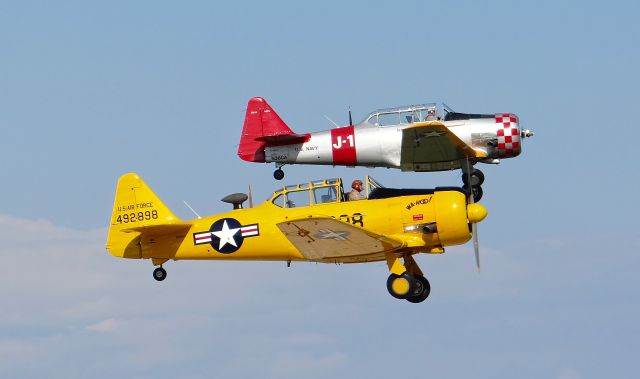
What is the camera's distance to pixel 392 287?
86.6 feet

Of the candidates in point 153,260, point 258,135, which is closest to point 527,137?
point 258,135

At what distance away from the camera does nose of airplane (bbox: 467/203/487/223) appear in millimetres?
26297

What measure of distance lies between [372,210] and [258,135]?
6.04 m

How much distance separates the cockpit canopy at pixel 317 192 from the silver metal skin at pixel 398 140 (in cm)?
379

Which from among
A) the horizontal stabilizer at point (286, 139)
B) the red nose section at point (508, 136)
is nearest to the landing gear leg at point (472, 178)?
the red nose section at point (508, 136)

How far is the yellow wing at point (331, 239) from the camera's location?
84.2 ft

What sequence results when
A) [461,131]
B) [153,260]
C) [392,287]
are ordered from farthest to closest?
[461,131] < [153,260] < [392,287]

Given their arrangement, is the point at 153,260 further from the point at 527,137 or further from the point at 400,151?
the point at 527,137

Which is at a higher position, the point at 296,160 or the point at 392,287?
the point at 296,160

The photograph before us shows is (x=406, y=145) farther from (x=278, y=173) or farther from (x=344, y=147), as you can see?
(x=278, y=173)

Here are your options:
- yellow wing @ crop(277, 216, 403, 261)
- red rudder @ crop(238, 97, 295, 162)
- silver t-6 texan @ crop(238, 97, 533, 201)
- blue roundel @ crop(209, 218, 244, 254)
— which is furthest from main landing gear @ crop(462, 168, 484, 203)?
blue roundel @ crop(209, 218, 244, 254)

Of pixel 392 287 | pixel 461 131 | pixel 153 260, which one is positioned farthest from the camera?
pixel 461 131

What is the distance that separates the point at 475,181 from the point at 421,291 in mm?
4550

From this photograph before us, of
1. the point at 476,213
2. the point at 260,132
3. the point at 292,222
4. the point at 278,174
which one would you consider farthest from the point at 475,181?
the point at 292,222
